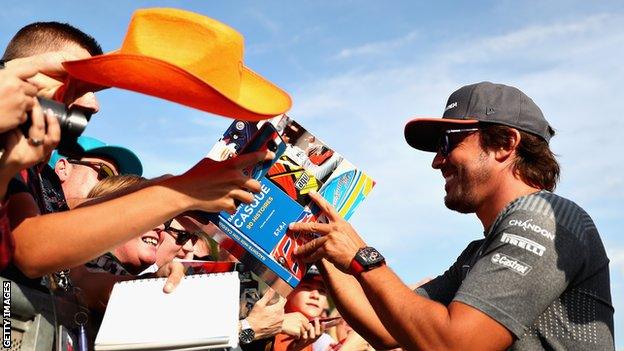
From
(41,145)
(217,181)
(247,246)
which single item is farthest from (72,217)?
(247,246)

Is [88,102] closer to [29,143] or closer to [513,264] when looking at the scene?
[29,143]

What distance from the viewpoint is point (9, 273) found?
2902mm

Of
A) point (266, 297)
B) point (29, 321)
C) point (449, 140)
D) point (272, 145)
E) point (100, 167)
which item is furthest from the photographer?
point (100, 167)

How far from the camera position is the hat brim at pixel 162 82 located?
2715 mm

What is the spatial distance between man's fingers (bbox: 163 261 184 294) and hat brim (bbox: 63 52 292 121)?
3.07ft

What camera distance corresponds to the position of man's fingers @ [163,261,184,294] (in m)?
3.46

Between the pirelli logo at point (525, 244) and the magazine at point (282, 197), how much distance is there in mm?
718

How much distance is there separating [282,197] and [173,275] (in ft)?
1.92

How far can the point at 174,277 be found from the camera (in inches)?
139

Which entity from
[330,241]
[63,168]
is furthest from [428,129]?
[63,168]

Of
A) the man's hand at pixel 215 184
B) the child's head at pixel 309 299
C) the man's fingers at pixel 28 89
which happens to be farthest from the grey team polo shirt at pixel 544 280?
the child's head at pixel 309 299

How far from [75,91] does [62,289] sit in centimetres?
78

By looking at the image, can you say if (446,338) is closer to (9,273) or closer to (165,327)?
(165,327)

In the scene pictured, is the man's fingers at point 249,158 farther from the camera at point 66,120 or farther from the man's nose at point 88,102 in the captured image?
the man's nose at point 88,102
